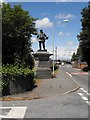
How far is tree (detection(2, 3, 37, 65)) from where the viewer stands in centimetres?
2656

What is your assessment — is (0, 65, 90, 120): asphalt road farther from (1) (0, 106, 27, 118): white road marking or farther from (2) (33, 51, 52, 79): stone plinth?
(2) (33, 51, 52, 79): stone plinth

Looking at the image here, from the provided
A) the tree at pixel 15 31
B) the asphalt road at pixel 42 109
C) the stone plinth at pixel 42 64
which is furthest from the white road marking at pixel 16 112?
the stone plinth at pixel 42 64

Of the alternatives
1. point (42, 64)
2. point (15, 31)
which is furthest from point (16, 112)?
point (42, 64)

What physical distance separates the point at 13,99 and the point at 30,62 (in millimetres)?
15832

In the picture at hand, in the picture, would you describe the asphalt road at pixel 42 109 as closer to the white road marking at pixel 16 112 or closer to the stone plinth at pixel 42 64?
the white road marking at pixel 16 112

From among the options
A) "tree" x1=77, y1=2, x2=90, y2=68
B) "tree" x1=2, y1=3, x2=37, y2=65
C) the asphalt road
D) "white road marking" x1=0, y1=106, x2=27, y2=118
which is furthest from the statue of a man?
"tree" x1=77, y1=2, x2=90, y2=68

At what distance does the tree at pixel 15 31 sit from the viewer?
26.6 metres

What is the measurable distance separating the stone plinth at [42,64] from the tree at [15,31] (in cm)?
428

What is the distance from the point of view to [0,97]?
15.7 metres

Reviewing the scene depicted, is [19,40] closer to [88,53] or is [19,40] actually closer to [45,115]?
[45,115]

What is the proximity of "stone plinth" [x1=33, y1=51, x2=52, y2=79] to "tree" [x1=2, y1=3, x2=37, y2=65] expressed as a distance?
428cm

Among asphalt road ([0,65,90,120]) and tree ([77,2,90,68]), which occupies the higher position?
tree ([77,2,90,68])

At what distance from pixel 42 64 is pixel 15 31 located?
24.0 ft

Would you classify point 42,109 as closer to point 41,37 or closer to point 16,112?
point 16,112
